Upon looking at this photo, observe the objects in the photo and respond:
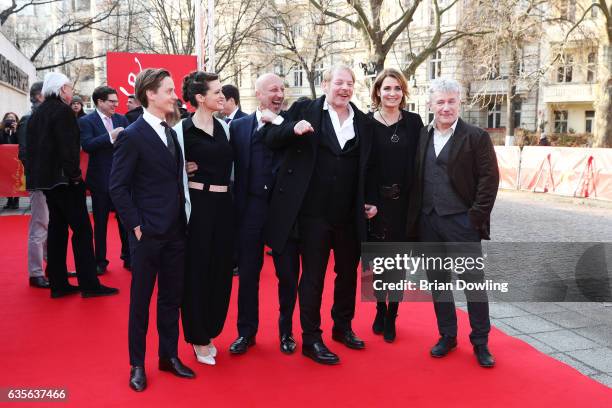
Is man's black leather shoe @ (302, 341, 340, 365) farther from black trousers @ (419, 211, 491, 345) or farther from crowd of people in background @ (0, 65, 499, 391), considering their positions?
black trousers @ (419, 211, 491, 345)

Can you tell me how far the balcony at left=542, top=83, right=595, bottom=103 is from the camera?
3791cm

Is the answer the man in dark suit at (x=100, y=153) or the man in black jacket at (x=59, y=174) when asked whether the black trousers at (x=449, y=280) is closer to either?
the man in black jacket at (x=59, y=174)

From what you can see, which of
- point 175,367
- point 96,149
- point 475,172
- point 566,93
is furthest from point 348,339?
point 566,93

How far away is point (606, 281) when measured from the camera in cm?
645

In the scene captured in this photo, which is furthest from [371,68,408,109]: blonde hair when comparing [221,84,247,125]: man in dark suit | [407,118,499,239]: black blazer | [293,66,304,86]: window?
[293,66,304,86]: window

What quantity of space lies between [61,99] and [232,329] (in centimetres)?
261

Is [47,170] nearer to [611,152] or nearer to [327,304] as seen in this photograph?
[327,304]

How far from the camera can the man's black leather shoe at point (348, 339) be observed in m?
4.45

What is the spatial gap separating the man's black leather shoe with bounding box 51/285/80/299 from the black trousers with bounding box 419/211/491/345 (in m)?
3.46

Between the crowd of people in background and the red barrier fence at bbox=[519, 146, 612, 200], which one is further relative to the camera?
the red barrier fence at bbox=[519, 146, 612, 200]

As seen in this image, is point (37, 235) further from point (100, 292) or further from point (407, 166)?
point (407, 166)

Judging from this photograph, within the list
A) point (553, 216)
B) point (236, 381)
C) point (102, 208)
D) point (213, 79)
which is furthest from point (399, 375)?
point (553, 216)

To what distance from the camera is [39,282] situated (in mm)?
6137

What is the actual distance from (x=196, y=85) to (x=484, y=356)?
268cm
